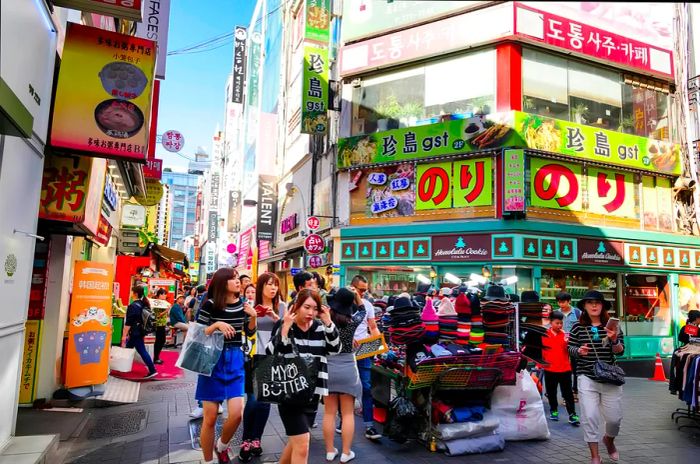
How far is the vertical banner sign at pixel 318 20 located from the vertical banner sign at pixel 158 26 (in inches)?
419

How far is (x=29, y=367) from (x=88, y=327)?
96cm

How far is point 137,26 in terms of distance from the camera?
397 inches

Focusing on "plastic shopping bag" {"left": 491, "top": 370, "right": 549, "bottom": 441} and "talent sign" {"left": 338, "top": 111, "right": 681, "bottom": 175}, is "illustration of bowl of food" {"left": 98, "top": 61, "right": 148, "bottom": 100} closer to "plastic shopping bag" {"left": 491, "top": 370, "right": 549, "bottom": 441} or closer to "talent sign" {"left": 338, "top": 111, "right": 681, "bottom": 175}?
"plastic shopping bag" {"left": 491, "top": 370, "right": 549, "bottom": 441}

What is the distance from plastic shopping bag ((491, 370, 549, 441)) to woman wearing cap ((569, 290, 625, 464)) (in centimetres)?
88

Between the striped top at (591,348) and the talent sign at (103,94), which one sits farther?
the talent sign at (103,94)

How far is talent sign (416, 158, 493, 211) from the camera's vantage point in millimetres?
14766

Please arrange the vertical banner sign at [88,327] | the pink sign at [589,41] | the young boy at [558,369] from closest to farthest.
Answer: the young boy at [558,369] → the vertical banner sign at [88,327] → the pink sign at [589,41]

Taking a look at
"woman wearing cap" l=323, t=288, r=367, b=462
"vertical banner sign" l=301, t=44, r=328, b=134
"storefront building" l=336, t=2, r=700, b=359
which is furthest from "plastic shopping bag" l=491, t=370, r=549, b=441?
"vertical banner sign" l=301, t=44, r=328, b=134

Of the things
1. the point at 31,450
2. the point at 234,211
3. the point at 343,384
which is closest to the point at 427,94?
the point at 343,384

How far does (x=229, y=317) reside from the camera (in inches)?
186

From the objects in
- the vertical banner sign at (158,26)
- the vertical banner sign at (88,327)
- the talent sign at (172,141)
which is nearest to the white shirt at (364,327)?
the vertical banner sign at (88,327)

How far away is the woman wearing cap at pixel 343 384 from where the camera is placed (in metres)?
5.11

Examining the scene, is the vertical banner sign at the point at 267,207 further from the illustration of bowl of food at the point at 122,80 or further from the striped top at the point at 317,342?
the striped top at the point at 317,342

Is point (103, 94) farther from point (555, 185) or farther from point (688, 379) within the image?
point (555, 185)
